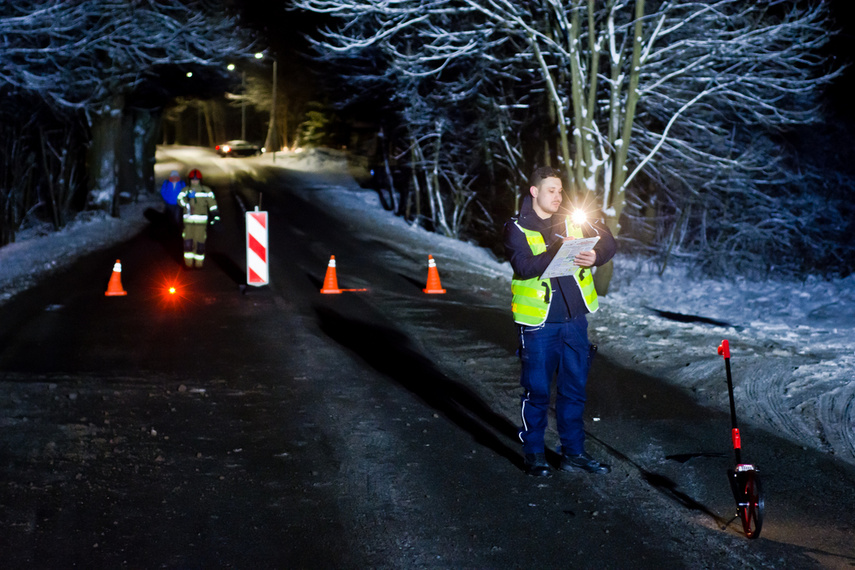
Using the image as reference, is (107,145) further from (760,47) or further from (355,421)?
(355,421)

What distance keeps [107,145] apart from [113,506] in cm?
2617

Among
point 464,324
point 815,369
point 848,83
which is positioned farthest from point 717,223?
point 815,369

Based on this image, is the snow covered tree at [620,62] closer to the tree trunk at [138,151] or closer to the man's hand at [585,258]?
the man's hand at [585,258]

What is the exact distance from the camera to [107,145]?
29.4 m

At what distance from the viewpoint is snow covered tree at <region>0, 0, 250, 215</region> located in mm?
19234

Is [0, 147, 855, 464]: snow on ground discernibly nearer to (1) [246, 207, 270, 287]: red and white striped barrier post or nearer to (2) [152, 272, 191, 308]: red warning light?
(2) [152, 272, 191, 308]: red warning light

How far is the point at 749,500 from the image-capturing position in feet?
16.2

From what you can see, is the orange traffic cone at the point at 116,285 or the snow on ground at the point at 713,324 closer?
the snow on ground at the point at 713,324

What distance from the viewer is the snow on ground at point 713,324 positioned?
313 inches

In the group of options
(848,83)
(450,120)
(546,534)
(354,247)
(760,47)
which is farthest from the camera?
(450,120)

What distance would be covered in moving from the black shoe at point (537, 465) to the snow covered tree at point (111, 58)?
15.0 m

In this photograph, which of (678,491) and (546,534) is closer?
(546,534)

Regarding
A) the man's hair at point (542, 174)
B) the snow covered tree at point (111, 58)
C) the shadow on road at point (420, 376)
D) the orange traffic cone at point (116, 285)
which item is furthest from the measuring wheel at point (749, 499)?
the snow covered tree at point (111, 58)

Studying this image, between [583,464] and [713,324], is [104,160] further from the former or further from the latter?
[583,464]
